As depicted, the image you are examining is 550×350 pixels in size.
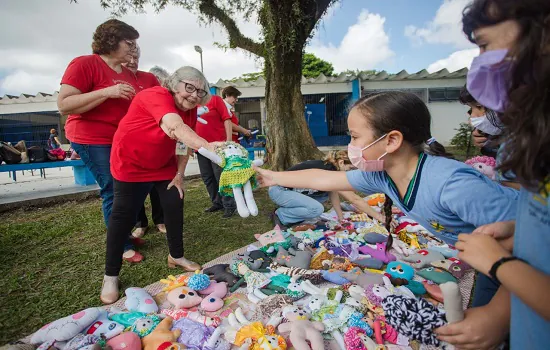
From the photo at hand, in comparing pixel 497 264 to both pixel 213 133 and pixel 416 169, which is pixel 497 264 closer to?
pixel 416 169

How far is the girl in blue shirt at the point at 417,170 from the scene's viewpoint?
1304mm

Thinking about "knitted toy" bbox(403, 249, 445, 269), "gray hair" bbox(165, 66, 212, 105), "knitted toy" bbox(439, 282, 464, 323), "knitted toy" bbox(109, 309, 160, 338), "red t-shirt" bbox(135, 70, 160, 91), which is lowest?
"knitted toy" bbox(403, 249, 445, 269)

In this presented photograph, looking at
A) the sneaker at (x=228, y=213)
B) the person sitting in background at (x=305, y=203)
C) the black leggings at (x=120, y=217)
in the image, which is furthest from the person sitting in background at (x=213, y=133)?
the black leggings at (x=120, y=217)

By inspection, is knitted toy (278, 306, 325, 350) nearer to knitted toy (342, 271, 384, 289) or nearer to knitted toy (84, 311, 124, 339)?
knitted toy (342, 271, 384, 289)

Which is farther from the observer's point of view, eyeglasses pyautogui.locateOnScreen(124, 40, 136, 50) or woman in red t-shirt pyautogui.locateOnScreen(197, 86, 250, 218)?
woman in red t-shirt pyautogui.locateOnScreen(197, 86, 250, 218)

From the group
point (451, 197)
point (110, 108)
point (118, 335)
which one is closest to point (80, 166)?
point (110, 108)

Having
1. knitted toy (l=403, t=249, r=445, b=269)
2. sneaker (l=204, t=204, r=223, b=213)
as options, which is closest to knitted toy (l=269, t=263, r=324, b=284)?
knitted toy (l=403, t=249, r=445, b=269)

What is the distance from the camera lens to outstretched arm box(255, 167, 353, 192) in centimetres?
187

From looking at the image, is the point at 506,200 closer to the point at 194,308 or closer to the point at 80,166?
the point at 194,308

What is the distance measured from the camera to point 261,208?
15.0 ft

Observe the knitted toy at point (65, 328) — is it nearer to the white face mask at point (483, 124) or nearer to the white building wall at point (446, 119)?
the white face mask at point (483, 124)

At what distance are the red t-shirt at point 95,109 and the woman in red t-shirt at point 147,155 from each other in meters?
0.46

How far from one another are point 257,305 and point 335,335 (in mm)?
551

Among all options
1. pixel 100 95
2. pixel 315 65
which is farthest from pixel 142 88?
pixel 315 65
